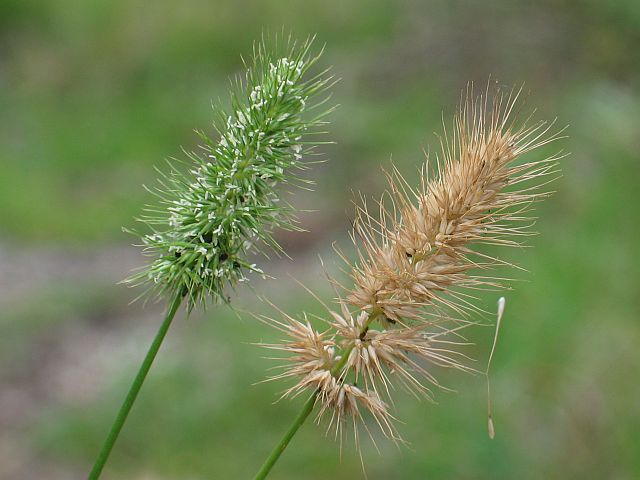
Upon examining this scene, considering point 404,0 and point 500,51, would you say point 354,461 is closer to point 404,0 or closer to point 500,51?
point 500,51

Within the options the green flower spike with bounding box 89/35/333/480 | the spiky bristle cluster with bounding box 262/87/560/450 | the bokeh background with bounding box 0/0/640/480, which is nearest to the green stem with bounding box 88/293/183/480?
the green flower spike with bounding box 89/35/333/480

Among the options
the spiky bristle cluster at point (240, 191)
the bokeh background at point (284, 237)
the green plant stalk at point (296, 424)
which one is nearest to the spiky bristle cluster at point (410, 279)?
the green plant stalk at point (296, 424)

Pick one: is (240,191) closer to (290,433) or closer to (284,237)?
(290,433)

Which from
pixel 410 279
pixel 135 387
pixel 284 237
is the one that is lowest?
pixel 135 387

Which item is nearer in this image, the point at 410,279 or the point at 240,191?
the point at 410,279

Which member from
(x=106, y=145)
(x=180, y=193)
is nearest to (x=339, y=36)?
(x=106, y=145)

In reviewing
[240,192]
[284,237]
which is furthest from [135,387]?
[284,237]

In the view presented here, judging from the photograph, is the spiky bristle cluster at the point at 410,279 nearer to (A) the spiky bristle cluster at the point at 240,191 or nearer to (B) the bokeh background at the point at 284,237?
(A) the spiky bristle cluster at the point at 240,191
